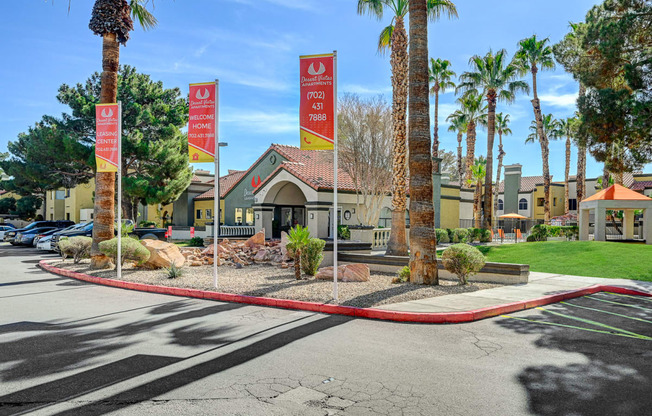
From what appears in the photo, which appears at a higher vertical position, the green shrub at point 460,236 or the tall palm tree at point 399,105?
the tall palm tree at point 399,105

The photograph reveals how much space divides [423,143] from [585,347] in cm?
730

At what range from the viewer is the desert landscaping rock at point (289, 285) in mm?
11359

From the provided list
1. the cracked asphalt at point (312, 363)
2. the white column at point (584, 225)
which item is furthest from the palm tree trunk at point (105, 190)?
the white column at point (584, 225)

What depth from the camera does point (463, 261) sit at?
13445 mm

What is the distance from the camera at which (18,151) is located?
142ft

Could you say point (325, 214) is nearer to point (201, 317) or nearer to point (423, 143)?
point (423, 143)

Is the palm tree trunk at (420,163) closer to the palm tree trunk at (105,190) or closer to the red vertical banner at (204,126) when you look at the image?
the red vertical banner at (204,126)

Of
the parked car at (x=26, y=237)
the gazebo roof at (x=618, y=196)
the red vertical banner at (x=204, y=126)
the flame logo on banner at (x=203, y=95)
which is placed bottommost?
the parked car at (x=26, y=237)

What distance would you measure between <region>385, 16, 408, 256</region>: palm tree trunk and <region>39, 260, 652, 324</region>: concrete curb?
907 centimetres

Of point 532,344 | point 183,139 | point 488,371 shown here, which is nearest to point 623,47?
point 532,344

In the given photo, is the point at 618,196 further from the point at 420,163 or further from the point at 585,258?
the point at 420,163

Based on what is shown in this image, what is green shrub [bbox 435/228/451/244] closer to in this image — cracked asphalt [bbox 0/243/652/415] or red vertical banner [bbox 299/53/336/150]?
cracked asphalt [bbox 0/243/652/415]

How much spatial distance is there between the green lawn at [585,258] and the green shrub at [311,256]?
8.61m

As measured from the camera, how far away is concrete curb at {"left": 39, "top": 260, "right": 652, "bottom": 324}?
9.30m
